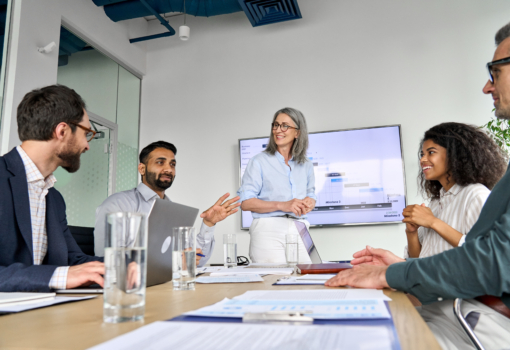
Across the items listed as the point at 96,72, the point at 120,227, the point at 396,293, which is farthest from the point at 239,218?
the point at 120,227

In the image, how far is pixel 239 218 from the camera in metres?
4.29

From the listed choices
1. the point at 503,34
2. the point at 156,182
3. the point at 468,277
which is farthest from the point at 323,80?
the point at 468,277

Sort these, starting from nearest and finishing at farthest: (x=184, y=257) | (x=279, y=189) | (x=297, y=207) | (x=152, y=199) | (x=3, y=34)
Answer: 1. (x=184, y=257)
2. (x=297, y=207)
3. (x=279, y=189)
4. (x=152, y=199)
5. (x=3, y=34)

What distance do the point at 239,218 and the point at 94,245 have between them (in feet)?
7.20

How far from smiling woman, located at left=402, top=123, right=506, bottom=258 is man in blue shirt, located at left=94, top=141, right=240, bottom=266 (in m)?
0.90

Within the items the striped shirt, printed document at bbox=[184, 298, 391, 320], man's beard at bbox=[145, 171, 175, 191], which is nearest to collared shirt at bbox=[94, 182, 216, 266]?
man's beard at bbox=[145, 171, 175, 191]

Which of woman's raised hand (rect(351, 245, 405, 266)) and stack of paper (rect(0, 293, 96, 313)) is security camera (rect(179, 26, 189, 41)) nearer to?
woman's raised hand (rect(351, 245, 405, 266))

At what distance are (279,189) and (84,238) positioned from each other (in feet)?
3.86

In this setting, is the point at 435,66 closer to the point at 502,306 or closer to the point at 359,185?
the point at 359,185

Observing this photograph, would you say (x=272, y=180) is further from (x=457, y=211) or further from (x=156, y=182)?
(x=457, y=211)

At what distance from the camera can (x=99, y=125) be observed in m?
4.21

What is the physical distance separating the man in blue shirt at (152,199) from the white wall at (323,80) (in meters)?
1.52

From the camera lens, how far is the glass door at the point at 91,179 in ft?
12.3

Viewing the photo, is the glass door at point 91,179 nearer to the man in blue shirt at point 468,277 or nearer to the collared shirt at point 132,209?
the collared shirt at point 132,209
